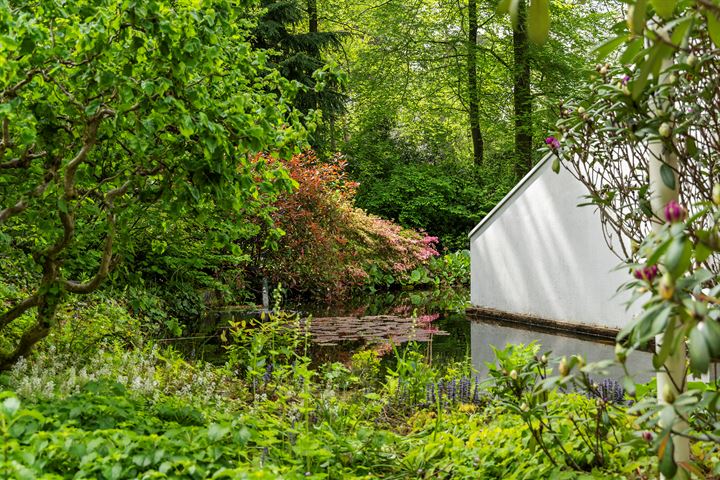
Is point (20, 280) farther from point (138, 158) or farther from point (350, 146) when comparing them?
point (350, 146)

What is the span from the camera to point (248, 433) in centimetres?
261

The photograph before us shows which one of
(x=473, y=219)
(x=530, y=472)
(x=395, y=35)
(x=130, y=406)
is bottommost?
(x=530, y=472)

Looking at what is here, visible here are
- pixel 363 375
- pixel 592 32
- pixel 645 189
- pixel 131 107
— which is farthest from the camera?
pixel 592 32

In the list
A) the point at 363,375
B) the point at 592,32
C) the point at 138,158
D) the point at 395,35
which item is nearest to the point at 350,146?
the point at 395,35

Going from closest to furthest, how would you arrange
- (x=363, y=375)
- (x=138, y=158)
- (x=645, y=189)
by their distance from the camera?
(x=645, y=189) < (x=138, y=158) < (x=363, y=375)

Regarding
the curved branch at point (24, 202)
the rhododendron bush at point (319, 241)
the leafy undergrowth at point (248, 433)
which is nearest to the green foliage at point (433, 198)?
the rhododendron bush at point (319, 241)

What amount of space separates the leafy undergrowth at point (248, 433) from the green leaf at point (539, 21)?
1.57 metres

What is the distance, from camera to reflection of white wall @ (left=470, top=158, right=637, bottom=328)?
9.02 meters

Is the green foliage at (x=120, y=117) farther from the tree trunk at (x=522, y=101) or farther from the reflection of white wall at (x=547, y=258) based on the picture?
the tree trunk at (x=522, y=101)

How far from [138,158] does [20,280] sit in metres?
2.60

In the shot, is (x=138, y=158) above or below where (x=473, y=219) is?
below

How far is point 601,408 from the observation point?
2781 mm

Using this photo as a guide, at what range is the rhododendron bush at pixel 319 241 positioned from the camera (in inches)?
481

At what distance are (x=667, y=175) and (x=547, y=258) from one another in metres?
7.72
